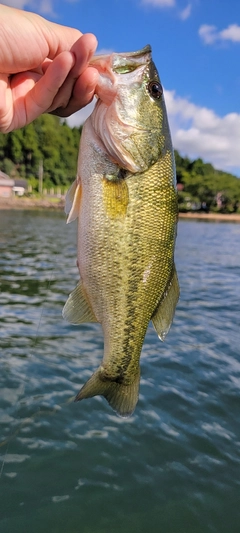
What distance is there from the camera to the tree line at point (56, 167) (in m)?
99.7

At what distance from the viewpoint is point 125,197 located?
2791 mm

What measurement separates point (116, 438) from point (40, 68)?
14.8 feet

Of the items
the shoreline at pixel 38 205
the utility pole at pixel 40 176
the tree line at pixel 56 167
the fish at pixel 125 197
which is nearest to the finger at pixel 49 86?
the fish at pixel 125 197

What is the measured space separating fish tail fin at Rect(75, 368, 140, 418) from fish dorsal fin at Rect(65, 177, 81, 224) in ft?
3.75

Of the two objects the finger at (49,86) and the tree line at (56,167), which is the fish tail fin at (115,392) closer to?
the finger at (49,86)

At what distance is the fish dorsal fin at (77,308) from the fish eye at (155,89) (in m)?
1.29

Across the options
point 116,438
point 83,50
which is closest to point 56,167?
point 116,438

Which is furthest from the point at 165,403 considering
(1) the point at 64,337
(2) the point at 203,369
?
(1) the point at 64,337

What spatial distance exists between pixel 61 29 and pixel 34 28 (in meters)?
0.18

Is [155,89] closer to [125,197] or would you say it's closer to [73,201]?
[125,197]

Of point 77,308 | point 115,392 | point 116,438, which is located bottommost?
point 116,438

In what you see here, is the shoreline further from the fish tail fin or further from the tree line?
the fish tail fin

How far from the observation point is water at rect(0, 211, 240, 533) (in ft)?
15.2

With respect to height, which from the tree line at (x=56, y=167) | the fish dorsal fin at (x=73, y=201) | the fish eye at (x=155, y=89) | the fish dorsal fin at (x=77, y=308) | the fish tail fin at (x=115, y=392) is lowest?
the fish tail fin at (x=115, y=392)
